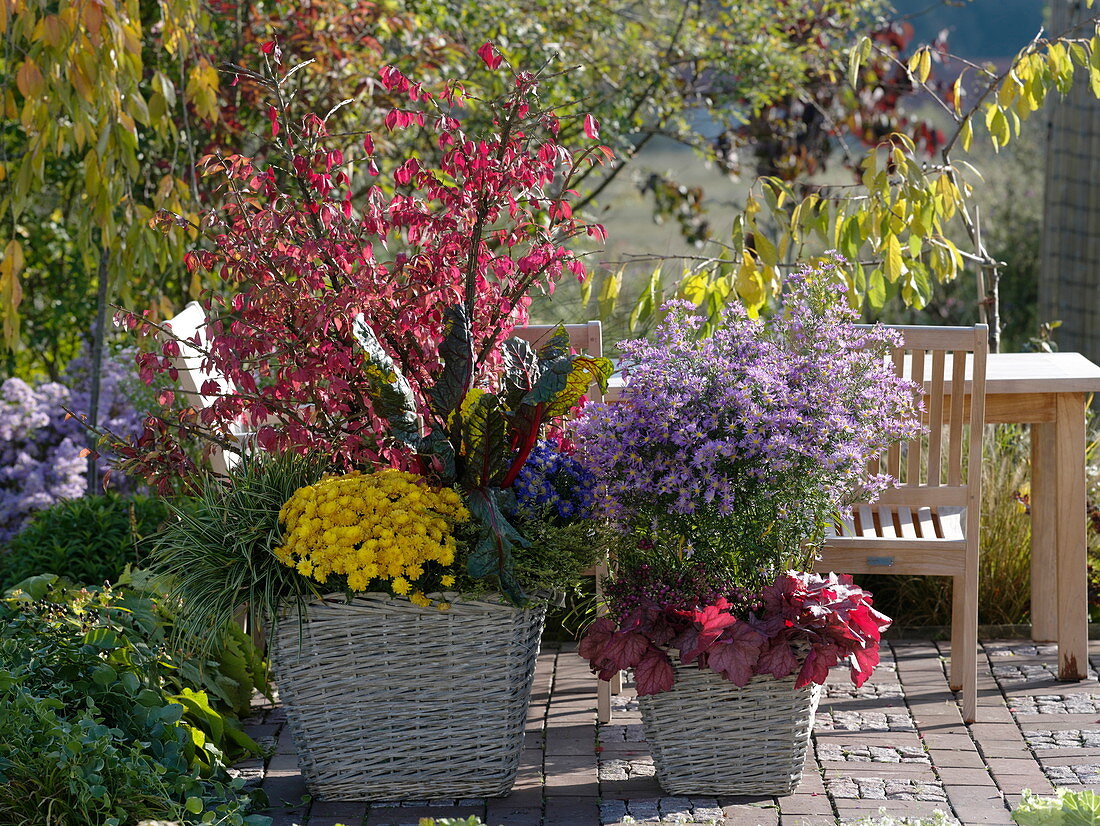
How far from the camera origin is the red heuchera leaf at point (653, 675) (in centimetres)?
280

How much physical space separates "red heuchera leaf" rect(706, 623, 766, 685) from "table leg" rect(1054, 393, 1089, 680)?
4.36 ft

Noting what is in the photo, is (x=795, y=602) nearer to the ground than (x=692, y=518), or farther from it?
nearer to the ground

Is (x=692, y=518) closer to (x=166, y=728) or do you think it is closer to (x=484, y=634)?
(x=484, y=634)

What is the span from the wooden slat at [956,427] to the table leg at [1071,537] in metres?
0.29

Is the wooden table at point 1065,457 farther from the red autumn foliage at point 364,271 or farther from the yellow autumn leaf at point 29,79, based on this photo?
the yellow autumn leaf at point 29,79

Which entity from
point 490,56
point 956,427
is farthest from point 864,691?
point 490,56

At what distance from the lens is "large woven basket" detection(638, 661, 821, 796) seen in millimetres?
2850

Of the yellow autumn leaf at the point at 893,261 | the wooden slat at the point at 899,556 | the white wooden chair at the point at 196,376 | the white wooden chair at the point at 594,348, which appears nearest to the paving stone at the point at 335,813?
the white wooden chair at the point at 594,348

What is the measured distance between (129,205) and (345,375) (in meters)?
1.69

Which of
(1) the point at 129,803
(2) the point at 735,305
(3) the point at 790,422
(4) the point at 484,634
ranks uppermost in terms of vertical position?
(2) the point at 735,305

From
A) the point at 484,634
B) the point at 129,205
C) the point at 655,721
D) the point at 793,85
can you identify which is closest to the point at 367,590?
the point at 484,634

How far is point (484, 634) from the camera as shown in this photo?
280 centimetres

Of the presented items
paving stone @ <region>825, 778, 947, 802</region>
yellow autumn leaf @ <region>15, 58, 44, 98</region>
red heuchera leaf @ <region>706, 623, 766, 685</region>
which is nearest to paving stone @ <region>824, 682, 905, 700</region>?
paving stone @ <region>825, 778, 947, 802</region>

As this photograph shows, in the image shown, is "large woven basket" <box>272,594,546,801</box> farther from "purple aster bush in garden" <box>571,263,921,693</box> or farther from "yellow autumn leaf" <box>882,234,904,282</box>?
"yellow autumn leaf" <box>882,234,904,282</box>
